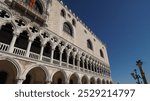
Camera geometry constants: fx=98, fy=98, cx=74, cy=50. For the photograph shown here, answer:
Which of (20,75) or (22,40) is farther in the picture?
(22,40)

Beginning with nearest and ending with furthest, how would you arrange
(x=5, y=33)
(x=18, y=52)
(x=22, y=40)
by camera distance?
(x=18, y=52) → (x=5, y=33) → (x=22, y=40)

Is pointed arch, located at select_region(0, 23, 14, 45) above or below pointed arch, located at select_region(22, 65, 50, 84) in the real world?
above

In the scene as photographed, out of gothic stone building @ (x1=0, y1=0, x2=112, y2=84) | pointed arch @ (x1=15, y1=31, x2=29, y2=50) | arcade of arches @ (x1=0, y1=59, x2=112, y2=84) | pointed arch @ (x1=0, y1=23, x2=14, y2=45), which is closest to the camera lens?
arcade of arches @ (x1=0, y1=59, x2=112, y2=84)

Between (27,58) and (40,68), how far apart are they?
5.56ft

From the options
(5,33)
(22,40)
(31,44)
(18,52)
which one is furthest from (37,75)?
(5,33)

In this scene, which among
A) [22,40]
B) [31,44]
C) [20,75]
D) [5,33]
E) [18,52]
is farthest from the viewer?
[31,44]

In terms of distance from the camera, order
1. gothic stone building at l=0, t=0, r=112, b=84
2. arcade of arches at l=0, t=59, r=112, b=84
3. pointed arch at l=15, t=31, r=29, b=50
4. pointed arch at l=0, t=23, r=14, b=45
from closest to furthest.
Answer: arcade of arches at l=0, t=59, r=112, b=84 < gothic stone building at l=0, t=0, r=112, b=84 < pointed arch at l=0, t=23, r=14, b=45 < pointed arch at l=15, t=31, r=29, b=50

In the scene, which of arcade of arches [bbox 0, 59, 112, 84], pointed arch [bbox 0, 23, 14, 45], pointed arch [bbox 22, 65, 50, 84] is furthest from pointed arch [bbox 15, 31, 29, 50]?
pointed arch [bbox 22, 65, 50, 84]

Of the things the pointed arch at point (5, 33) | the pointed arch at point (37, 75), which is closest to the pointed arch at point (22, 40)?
the pointed arch at point (5, 33)

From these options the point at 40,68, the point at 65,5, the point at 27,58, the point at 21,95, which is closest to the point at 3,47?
the point at 27,58

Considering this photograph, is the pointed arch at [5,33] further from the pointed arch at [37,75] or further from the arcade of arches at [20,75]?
the pointed arch at [37,75]

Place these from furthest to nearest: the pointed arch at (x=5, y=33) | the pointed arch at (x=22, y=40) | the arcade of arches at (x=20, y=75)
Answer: the pointed arch at (x=22, y=40)
the pointed arch at (x=5, y=33)
the arcade of arches at (x=20, y=75)

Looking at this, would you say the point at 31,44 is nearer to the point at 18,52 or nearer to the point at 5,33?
the point at 5,33

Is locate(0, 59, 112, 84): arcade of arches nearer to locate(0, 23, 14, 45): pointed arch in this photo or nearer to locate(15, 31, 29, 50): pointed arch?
locate(15, 31, 29, 50): pointed arch
